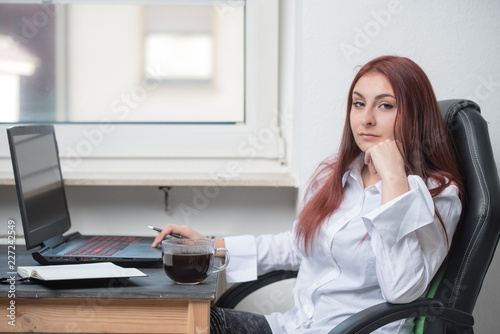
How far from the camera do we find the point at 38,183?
4.19 ft

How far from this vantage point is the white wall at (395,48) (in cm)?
158

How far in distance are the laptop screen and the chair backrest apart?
97 centimetres

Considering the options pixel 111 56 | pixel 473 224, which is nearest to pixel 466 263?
pixel 473 224

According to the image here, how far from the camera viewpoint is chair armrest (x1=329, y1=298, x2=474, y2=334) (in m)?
0.95

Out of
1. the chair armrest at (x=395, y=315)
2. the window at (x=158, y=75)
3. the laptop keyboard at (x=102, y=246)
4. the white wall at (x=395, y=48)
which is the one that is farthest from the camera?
the window at (x=158, y=75)

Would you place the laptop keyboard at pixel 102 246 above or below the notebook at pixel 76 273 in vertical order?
below

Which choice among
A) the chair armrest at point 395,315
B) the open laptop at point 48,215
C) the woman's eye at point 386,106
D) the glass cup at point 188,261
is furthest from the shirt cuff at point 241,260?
the woman's eye at point 386,106

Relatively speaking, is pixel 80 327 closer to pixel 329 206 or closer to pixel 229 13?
pixel 329 206

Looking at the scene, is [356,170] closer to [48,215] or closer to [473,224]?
[473,224]

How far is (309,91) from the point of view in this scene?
63.4 inches

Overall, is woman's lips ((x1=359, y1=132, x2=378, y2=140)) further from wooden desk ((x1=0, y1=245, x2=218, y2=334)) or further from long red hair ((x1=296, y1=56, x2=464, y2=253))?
wooden desk ((x1=0, y1=245, x2=218, y2=334))

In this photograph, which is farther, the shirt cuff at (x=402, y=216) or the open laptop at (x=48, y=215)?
the open laptop at (x=48, y=215)

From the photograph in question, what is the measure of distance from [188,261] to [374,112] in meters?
0.55

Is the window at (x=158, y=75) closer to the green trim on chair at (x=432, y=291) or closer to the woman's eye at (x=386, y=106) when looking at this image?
the woman's eye at (x=386, y=106)
